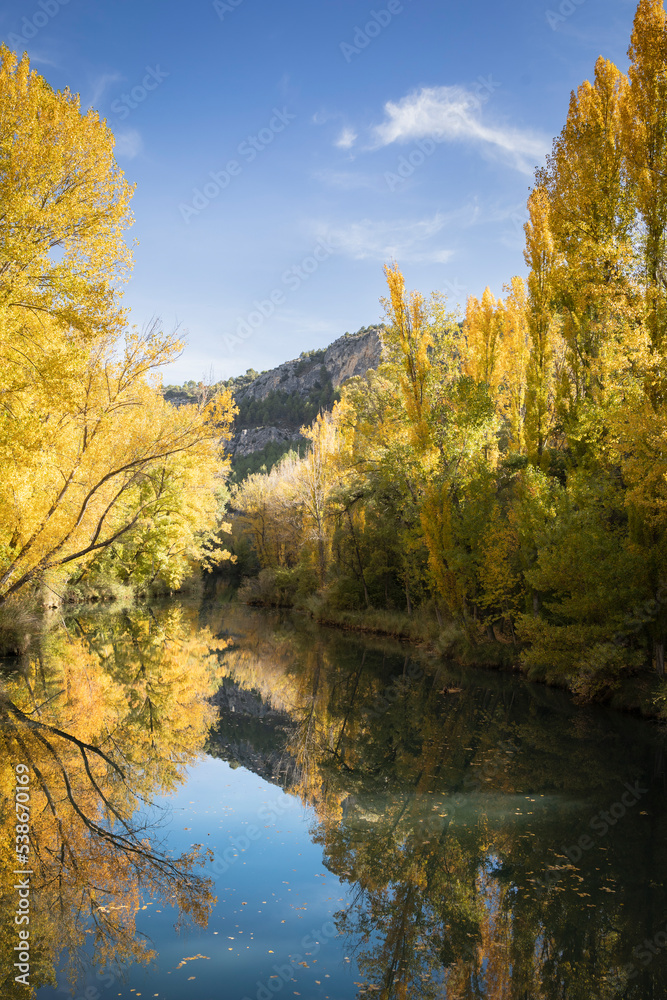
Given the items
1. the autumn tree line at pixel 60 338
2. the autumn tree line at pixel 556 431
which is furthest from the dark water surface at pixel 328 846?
the autumn tree line at pixel 60 338

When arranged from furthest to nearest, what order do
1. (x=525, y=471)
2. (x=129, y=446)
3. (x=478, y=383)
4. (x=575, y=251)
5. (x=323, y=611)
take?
(x=323, y=611)
(x=478, y=383)
(x=525, y=471)
(x=575, y=251)
(x=129, y=446)

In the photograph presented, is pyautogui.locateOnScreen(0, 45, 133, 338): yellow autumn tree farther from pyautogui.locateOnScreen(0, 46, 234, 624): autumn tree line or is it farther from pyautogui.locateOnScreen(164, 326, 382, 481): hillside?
pyautogui.locateOnScreen(164, 326, 382, 481): hillside

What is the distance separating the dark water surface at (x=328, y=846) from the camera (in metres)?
5.01

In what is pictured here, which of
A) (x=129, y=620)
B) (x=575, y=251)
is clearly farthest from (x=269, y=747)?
(x=129, y=620)

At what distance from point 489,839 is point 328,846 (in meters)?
2.01

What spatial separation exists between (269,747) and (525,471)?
12.0m

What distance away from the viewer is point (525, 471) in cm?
1920

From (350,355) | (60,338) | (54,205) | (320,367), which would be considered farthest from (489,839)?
(320,367)

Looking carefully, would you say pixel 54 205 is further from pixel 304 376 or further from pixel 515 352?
pixel 304 376

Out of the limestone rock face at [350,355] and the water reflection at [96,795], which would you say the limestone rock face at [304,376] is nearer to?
the limestone rock face at [350,355]

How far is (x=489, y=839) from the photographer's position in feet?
25.0

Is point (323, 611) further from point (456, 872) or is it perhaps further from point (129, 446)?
point (456, 872)

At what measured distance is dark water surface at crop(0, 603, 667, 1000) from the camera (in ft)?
16.4

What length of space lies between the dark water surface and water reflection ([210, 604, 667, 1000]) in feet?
0.09
